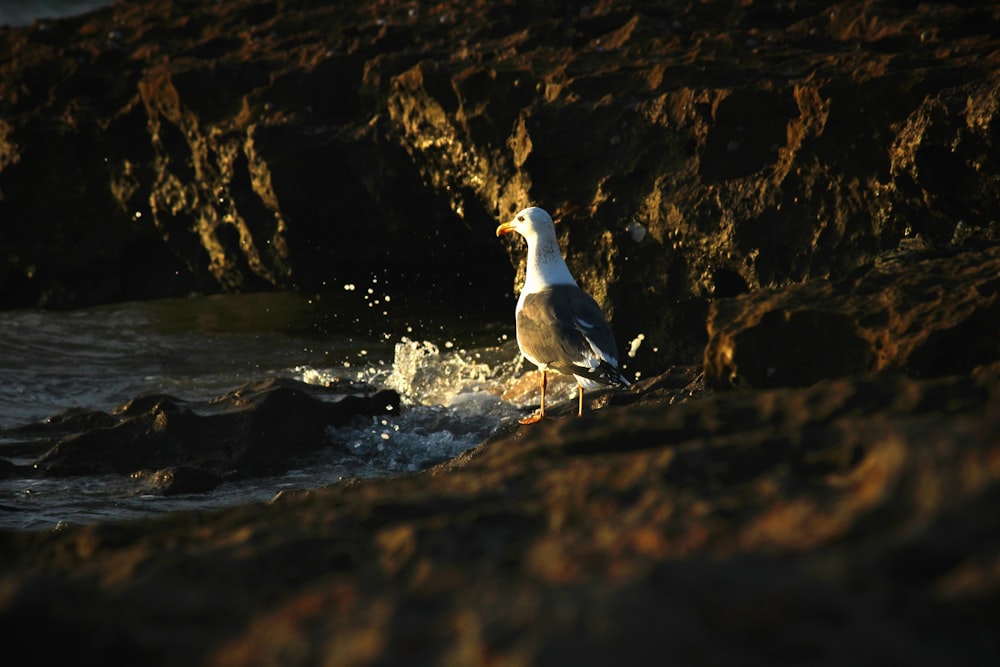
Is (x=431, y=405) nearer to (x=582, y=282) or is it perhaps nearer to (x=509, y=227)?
(x=509, y=227)

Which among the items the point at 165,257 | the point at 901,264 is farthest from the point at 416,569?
the point at 165,257

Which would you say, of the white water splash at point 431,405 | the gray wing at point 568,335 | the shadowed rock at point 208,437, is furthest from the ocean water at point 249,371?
the gray wing at point 568,335

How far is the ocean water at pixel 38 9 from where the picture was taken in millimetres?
23469

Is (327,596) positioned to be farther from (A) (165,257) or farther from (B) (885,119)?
(A) (165,257)

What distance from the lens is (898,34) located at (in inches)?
325

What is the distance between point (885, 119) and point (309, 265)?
5.70 m

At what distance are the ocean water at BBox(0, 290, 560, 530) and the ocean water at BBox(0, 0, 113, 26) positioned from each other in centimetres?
1386

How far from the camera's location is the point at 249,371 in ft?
32.0

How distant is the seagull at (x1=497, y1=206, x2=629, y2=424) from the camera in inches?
246

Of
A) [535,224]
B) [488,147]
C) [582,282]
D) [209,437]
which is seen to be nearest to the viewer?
[209,437]

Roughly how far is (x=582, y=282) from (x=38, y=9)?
19.9 metres

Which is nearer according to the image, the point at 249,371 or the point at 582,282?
the point at 582,282

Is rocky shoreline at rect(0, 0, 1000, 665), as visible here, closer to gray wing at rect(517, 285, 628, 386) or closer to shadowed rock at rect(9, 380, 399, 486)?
shadowed rock at rect(9, 380, 399, 486)

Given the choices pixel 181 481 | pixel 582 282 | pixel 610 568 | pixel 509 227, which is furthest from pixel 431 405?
pixel 610 568
